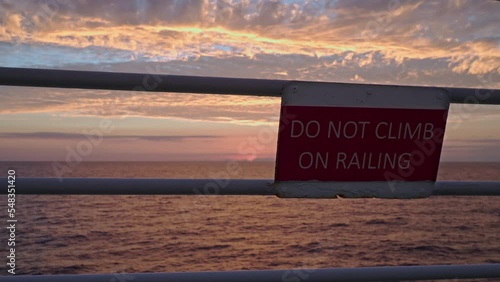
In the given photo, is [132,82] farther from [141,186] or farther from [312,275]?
[312,275]

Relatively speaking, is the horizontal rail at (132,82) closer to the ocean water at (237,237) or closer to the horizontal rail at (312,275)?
the horizontal rail at (312,275)

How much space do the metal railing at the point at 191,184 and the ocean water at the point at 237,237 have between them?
23084 millimetres

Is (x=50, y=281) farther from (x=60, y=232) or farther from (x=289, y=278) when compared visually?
(x=60, y=232)

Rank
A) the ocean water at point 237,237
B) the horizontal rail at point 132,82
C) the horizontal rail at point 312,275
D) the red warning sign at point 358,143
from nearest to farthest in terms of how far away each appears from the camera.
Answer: the horizontal rail at point 132,82
the horizontal rail at point 312,275
the red warning sign at point 358,143
the ocean water at point 237,237

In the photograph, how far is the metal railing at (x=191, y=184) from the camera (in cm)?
125

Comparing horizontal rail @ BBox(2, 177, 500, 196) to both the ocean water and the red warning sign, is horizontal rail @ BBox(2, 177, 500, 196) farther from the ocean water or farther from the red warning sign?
the ocean water

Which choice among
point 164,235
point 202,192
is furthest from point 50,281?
point 164,235

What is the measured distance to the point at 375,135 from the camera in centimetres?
148

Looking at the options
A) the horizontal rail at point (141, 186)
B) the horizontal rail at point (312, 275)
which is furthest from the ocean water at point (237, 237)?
the horizontal rail at point (141, 186)

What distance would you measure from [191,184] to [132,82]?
0.36m

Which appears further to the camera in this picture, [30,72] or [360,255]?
[360,255]

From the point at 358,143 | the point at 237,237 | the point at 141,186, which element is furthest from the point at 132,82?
the point at 237,237

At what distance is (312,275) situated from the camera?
1.45m

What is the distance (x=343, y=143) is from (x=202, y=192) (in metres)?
0.52
